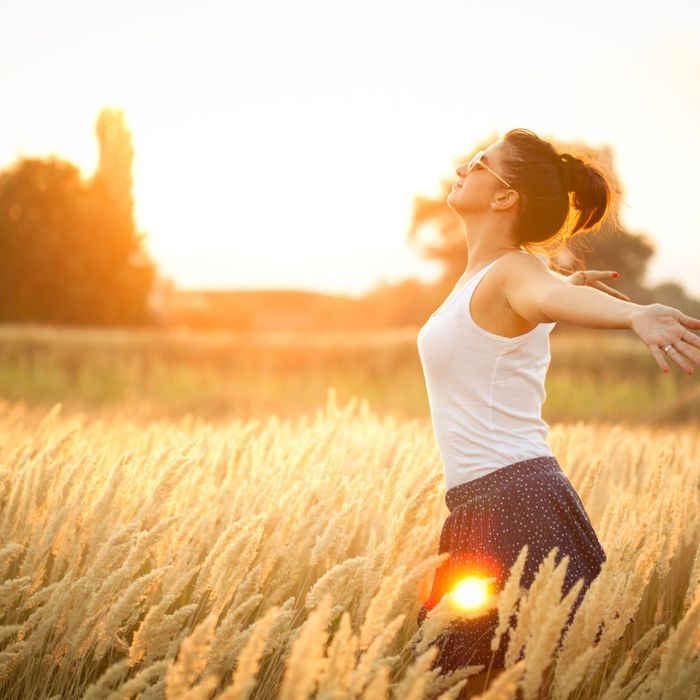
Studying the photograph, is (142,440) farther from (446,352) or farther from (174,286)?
(174,286)

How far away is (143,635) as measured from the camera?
1595 millimetres

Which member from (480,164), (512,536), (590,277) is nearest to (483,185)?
(480,164)

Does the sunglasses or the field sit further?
the sunglasses

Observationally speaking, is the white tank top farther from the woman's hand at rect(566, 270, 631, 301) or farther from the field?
the woman's hand at rect(566, 270, 631, 301)

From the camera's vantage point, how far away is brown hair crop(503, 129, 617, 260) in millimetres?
2188

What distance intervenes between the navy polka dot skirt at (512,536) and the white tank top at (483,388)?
0.05 metres

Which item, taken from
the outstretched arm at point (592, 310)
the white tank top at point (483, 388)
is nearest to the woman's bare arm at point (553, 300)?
the outstretched arm at point (592, 310)

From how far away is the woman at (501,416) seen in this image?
1.93 meters

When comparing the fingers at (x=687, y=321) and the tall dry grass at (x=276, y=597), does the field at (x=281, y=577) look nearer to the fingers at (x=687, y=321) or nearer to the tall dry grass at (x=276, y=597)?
the tall dry grass at (x=276, y=597)

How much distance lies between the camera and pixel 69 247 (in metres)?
22.9

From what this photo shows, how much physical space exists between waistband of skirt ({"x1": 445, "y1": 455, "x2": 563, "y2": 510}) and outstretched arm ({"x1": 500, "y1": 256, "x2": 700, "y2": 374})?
0.37 m

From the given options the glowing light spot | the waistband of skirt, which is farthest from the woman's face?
the glowing light spot

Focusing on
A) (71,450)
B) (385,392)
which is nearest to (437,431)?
(71,450)

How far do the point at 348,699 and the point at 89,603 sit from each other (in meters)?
0.67
